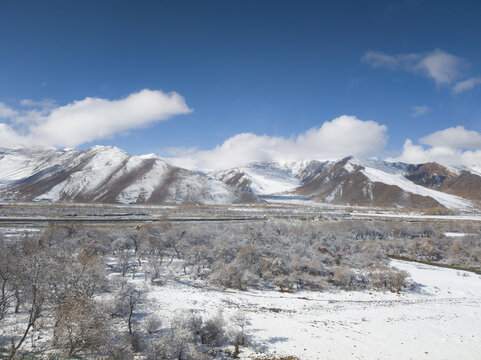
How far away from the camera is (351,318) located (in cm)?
2562

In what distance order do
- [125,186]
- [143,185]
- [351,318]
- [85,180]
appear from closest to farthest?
1. [351,318]
2. [125,186]
3. [143,185]
4. [85,180]

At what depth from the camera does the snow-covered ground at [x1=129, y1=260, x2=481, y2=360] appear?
65.4 feet

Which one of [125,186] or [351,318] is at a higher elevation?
[125,186]

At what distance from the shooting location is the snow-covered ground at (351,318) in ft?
65.4

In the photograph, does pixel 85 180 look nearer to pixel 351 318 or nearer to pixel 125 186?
pixel 125 186

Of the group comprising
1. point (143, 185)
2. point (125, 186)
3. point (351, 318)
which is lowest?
point (351, 318)

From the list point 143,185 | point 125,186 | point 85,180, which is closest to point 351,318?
point 143,185

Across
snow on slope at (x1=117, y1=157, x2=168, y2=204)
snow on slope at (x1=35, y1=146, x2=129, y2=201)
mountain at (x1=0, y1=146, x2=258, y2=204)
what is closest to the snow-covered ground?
mountain at (x1=0, y1=146, x2=258, y2=204)

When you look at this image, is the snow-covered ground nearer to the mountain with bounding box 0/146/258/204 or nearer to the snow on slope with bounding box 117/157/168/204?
the mountain with bounding box 0/146/258/204

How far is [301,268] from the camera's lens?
37.8 meters

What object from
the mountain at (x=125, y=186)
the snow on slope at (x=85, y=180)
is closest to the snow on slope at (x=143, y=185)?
the mountain at (x=125, y=186)

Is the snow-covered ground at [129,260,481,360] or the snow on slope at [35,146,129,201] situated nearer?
the snow-covered ground at [129,260,481,360]

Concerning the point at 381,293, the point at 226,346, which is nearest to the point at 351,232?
the point at 381,293

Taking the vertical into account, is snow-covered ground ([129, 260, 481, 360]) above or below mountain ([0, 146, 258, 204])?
below
